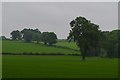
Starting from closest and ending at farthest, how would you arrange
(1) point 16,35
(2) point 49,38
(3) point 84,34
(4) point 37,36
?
1. (3) point 84,34
2. (2) point 49,38
3. (4) point 37,36
4. (1) point 16,35

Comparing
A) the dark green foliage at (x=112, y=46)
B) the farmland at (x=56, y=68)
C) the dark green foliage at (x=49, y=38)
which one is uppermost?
the dark green foliage at (x=49, y=38)

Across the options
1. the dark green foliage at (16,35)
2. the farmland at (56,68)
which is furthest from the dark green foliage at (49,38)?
the dark green foliage at (16,35)

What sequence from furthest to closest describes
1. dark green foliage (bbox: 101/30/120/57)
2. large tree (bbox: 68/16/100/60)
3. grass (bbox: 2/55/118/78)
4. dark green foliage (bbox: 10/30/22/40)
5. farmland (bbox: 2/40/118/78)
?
dark green foliage (bbox: 10/30/22/40)
dark green foliage (bbox: 101/30/120/57)
large tree (bbox: 68/16/100/60)
farmland (bbox: 2/40/118/78)
grass (bbox: 2/55/118/78)

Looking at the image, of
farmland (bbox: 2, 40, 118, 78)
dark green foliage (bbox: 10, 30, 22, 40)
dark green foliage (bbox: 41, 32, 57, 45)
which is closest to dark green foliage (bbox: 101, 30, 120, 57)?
farmland (bbox: 2, 40, 118, 78)

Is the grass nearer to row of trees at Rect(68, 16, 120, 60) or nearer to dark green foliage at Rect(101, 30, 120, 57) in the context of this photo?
row of trees at Rect(68, 16, 120, 60)

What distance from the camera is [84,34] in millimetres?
90062

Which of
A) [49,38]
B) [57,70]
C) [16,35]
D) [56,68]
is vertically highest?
[16,35]

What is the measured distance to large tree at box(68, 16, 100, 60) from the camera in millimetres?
89250

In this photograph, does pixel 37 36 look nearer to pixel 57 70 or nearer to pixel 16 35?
pixel 16 35

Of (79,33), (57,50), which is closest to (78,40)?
(79,33)

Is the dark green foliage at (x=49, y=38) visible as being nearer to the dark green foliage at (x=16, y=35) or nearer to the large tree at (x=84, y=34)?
the dark green foliage at (x=16, y=35)

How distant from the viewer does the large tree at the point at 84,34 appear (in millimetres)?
89250

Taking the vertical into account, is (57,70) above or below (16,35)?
below

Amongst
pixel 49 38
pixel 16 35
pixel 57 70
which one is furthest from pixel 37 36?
pixel 57 70
